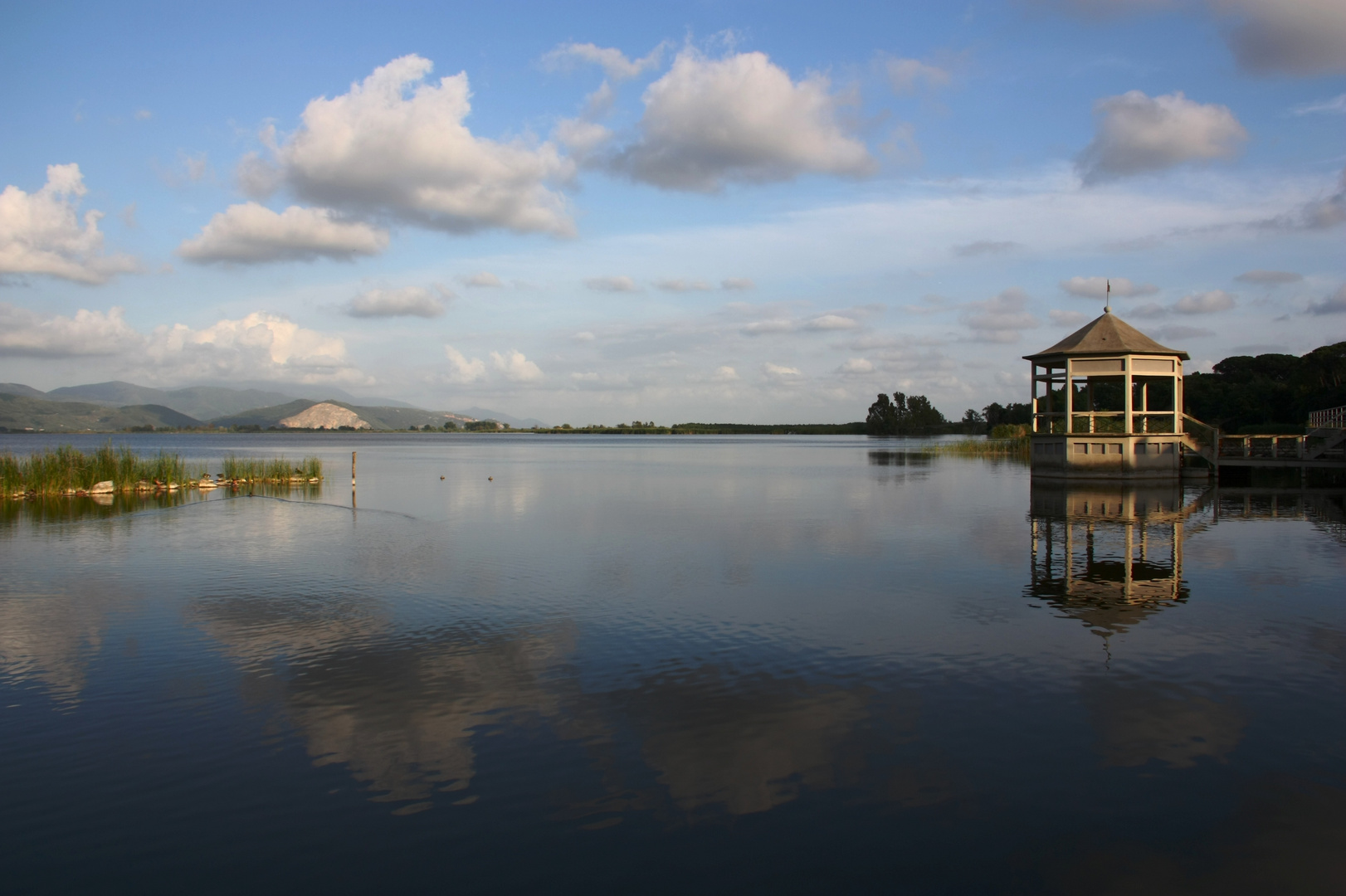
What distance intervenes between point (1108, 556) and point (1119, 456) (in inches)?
890

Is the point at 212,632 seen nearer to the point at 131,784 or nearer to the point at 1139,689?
the point at 131,784

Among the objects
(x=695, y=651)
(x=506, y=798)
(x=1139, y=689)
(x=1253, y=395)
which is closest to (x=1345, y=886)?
(x=1139, y=689)

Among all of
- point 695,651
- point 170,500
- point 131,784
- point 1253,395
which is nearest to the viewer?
point 131,784

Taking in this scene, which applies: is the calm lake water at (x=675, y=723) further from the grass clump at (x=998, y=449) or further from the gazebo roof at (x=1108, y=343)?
the grass clump at (x=998, y=449)

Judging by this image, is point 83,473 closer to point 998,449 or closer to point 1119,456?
point 1119,456

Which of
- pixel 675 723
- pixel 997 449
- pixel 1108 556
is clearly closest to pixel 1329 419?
pixel 1108 556

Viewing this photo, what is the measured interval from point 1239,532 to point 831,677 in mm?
19654

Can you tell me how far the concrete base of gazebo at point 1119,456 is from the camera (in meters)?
39.5

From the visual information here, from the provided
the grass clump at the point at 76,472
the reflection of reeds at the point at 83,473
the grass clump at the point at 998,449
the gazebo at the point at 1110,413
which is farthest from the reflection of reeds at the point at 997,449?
the grass clump at the point at 76,472

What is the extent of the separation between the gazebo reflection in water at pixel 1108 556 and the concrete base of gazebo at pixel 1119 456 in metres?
4.53

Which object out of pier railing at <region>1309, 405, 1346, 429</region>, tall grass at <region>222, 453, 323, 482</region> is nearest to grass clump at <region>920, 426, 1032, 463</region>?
pier railing at <region>1309, 405, 1346, 429</region>

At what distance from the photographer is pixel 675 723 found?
28.9ft

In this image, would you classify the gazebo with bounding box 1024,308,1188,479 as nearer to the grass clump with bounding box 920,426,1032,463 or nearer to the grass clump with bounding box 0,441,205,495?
the grass clump with bounding box 920,426,1032,463

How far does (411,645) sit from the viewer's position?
1188cm
